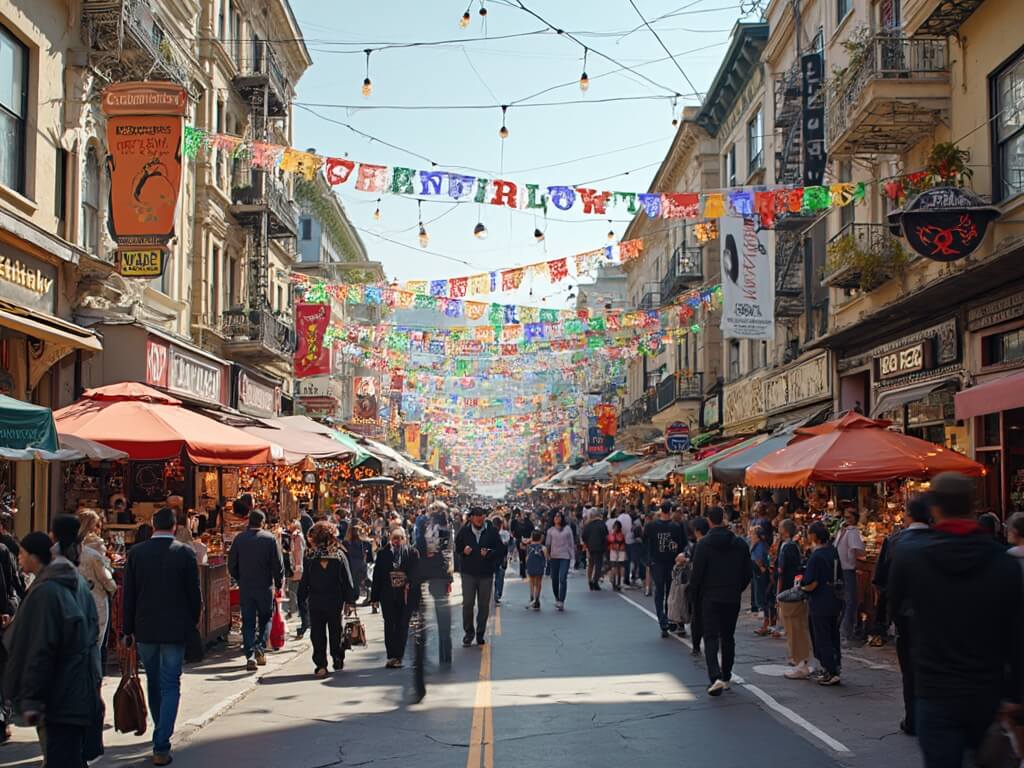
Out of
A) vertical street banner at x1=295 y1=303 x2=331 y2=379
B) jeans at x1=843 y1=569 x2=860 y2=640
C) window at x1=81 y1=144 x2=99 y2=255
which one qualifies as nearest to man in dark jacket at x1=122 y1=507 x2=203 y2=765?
jeans at x1=843 y1=569 x2=860 y2=640

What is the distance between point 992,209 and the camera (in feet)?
51.7

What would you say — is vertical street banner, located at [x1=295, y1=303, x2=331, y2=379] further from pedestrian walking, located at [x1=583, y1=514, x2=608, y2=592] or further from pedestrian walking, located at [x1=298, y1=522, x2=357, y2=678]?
pedestrian walking, located at [x1=298, y1=522, x2=357, y2=678]

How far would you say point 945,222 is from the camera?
1598cm

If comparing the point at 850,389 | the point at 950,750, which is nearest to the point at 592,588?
the point at 850,389

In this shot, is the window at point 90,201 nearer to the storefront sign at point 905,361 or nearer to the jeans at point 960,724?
the storefront sign at point 905,361

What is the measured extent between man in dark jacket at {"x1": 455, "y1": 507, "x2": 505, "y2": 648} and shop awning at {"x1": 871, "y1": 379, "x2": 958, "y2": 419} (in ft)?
25.7

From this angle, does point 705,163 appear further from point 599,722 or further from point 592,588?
point 599,722

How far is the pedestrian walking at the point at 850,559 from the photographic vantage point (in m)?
→ 15.3

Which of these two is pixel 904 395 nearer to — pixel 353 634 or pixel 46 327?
pixel 353 634

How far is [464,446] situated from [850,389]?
339 feet

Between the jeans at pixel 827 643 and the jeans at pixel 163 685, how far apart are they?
6.40 meters

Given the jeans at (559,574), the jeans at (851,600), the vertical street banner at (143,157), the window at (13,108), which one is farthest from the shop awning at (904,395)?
the window at (13,108)

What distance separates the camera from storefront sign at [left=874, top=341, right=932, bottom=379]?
62.5 ft

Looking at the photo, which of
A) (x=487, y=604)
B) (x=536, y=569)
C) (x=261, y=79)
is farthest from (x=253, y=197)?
(x=487, y=604)
